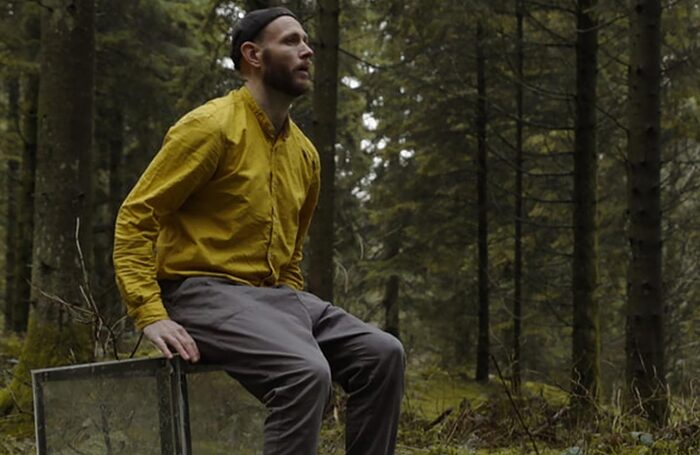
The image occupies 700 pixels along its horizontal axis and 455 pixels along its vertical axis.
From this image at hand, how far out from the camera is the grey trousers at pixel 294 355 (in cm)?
280

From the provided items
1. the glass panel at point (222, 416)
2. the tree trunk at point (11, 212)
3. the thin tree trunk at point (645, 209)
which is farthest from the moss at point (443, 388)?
the tree trunk at point (11, 212)

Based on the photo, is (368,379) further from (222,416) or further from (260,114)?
(260,114)

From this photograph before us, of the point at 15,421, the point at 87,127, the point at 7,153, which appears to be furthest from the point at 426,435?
the point at 7,153

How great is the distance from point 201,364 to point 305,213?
3.26ft

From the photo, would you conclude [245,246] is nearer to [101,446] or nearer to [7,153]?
[101,446]

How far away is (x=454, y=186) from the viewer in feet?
46.9

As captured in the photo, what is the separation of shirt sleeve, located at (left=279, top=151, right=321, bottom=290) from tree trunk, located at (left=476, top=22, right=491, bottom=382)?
31.7ft

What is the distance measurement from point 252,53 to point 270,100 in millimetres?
217

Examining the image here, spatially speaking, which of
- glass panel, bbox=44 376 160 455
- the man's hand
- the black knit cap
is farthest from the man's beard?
glass panel, bbox=44 376 160 455

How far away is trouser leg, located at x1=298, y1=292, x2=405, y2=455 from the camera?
3.20m

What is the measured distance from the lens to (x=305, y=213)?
3816mm

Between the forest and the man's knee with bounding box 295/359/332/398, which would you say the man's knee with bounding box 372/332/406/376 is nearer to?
the man's knee with bounding box 295/359/332/398

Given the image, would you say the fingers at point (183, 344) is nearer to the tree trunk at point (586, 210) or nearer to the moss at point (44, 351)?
the moss at point (44, 351)

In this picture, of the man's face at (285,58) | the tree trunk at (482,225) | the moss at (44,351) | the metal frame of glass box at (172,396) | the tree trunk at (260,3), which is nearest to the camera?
the metal frame of glass box at (172,396)
